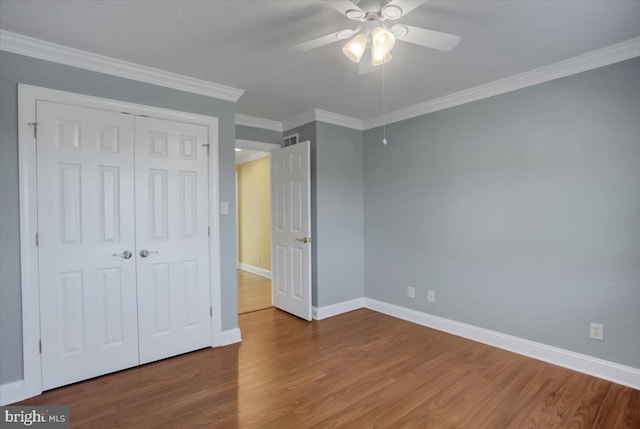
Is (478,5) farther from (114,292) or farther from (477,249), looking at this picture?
(114,292)

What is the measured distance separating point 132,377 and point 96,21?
2520 mm

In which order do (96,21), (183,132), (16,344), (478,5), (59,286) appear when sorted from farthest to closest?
(183,132)
(59,286)
(16,344)
(96,21)
(478,5)

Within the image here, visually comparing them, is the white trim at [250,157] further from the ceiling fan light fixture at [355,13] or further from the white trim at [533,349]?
the ceiling fan light fixture at [355,13]

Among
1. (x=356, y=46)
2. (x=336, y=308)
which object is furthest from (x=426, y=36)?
(x=336, y=308)

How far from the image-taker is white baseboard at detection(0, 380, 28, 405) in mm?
2193

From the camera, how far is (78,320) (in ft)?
8.16

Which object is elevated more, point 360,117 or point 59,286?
point 360,117

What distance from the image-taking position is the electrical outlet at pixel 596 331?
2.53 m

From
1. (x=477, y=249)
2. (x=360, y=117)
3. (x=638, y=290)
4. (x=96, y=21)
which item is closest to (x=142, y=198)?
(x=96, y=21)

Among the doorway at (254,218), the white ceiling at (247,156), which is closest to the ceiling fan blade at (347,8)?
the doorway at (254,218)

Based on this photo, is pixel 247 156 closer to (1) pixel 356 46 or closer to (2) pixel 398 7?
(1) pixel 356 46

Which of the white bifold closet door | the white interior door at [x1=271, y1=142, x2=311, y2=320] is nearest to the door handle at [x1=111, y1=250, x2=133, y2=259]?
the white bifold closet door

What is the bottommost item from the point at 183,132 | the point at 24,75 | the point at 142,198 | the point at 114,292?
the point at 114,292

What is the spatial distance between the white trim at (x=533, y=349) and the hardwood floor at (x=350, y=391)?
0.08m
